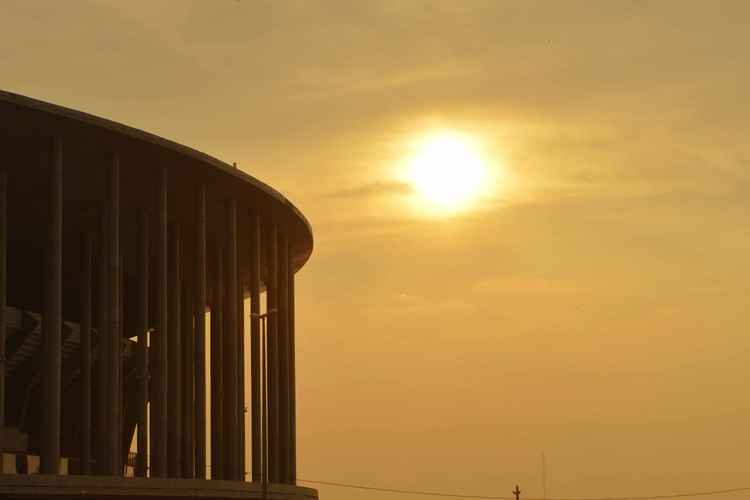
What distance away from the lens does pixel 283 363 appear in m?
71.2

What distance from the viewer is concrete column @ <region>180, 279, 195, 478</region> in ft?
201

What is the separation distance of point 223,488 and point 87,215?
55.7ft

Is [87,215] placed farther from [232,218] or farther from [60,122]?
[60,122]

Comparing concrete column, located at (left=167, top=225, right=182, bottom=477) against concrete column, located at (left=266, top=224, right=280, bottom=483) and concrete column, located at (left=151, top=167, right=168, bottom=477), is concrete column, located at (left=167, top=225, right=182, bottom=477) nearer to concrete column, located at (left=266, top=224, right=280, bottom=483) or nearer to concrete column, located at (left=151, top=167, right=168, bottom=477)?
concrete column, located at (left=151, top=167, right=168, bottom=477)

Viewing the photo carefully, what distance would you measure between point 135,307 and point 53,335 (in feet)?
86.8

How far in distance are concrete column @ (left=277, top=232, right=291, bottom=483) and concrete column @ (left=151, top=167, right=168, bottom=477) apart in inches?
509

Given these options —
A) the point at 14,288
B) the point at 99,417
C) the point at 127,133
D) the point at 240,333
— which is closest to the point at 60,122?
the point at 127,133

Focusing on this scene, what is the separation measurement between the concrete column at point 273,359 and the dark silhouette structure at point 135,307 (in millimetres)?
80

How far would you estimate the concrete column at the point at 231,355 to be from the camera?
63031 mm

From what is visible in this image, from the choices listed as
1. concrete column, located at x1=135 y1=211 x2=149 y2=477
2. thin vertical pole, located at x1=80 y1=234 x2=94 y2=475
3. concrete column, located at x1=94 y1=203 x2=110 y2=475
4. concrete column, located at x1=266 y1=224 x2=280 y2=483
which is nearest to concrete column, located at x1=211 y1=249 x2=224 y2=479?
concrete column, located at x1=266 y1=224 x2=280 y2=483

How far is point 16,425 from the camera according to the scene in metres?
68.5

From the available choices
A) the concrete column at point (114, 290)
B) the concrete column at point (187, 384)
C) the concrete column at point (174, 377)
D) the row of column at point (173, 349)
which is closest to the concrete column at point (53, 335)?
the row of column at point (173, 349)

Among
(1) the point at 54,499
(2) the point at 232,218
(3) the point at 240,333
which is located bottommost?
(1) the point at 54,499

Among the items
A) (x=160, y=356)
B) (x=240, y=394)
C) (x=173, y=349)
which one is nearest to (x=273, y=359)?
(x=240, y=394)
